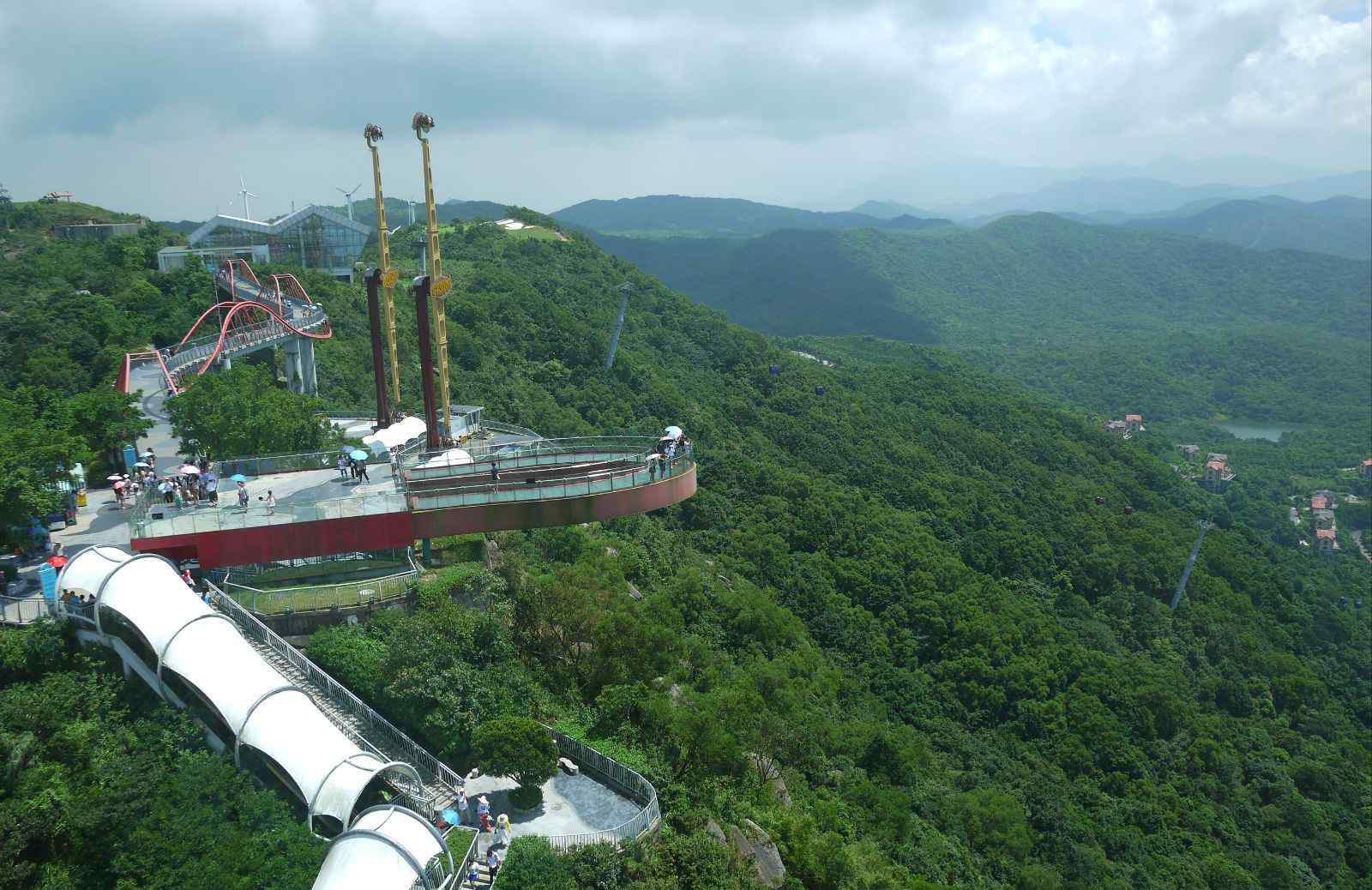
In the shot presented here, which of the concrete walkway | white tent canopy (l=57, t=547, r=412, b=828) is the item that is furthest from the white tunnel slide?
the concrete walkway

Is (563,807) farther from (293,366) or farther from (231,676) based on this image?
(293,366)

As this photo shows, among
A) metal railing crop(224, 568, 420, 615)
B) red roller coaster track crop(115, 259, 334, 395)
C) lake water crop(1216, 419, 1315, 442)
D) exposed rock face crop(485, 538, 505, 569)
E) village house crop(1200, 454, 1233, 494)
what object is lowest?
lake water crop(1216, 419, 1315, 442)

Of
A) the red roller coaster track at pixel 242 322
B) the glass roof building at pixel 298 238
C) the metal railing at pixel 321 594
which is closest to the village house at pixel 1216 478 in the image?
the glass roof building at pixel 298 238

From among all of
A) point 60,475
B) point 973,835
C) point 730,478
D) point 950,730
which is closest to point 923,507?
point 730,478

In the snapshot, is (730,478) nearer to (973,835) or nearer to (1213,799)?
(973,835)

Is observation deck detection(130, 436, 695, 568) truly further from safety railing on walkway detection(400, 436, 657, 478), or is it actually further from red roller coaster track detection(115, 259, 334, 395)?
red roller coaster track detection(115, 259, 334, 395)
